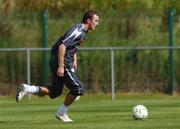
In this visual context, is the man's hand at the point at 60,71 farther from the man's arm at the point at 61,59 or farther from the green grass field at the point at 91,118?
the green grass field at the point at 91,118

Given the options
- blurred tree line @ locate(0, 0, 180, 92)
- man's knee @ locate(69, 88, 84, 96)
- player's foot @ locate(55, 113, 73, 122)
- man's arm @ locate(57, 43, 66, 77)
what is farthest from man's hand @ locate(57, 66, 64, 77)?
blurred tree line @ locate(0, 0, 180, 92)

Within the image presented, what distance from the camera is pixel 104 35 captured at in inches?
1062

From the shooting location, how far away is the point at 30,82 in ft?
81.1

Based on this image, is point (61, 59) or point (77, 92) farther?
point (77, 92)

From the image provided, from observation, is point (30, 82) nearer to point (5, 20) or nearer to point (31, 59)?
point (31, 59)

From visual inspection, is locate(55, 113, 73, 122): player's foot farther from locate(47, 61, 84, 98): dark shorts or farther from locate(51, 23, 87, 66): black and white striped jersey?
locate(51, 23, 87, 66): black and white striped jersey

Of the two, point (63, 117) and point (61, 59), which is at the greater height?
point (61, 59)

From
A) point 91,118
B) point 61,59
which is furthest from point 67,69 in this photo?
point 91,118

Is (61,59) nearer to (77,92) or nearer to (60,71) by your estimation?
(60,71)

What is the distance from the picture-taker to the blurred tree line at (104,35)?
2541cm

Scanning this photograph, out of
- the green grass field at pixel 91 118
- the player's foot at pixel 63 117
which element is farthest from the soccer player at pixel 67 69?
the green grass field at pixel 91 118

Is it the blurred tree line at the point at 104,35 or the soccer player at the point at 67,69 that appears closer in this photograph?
the soccer player at the point at 67,69

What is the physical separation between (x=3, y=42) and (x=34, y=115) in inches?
409

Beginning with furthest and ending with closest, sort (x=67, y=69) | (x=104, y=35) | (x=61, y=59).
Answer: (x=104, y=35)
(x=67, y=69)
(x=61, y=59)
